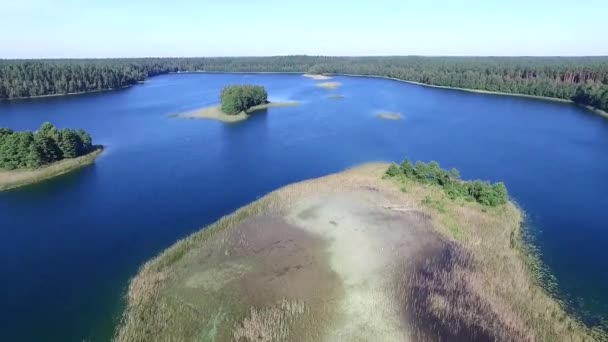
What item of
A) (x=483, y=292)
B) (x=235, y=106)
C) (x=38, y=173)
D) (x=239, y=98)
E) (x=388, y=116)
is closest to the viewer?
(x=483, y=292)

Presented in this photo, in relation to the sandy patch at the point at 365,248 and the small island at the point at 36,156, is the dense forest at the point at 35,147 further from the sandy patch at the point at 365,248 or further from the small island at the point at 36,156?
the sandy patch at the point at 365,248

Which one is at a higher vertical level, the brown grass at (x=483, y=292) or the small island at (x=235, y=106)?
the small island at (x=235, y=106)

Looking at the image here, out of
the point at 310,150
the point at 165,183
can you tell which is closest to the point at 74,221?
the point at 165,183

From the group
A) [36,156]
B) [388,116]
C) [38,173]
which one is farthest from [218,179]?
[388,116]

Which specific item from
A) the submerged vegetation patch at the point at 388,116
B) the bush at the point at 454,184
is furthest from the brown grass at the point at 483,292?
the submerged vegetation patch at the point at 388,116

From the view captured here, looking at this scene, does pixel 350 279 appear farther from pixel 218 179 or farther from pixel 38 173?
pixel 38 173

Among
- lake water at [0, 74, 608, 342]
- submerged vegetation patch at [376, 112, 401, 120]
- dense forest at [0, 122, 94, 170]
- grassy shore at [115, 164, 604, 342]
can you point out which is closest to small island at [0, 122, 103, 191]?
dense forest at [0, 122, 94, 170]
